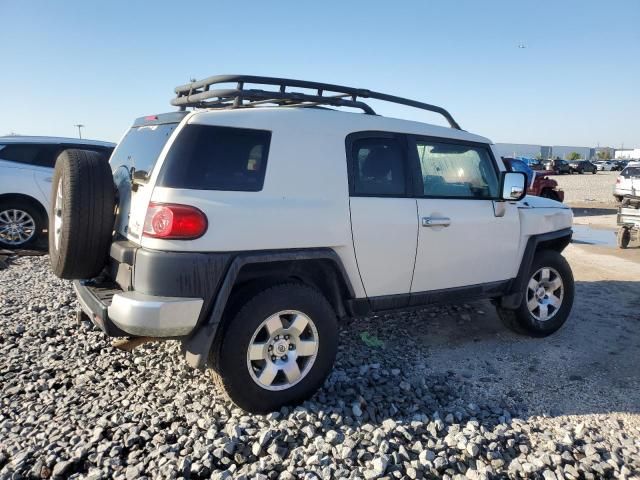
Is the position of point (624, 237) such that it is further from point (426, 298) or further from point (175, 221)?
point (175, 221)

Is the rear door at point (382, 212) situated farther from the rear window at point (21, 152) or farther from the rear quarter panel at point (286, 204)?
the rear window at point (21, 152)

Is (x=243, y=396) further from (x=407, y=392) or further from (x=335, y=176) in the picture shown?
(x=335, y=176)

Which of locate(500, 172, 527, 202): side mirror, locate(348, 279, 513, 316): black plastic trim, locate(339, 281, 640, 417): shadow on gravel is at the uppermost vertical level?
locate(500, 172, 527, 202): side mirror

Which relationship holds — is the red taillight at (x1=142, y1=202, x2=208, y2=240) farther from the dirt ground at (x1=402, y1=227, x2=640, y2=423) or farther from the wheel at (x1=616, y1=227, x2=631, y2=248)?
the wheel at (x1=616, y1=227, x2=631, y2=248)

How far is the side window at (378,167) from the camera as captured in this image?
11.5 feet

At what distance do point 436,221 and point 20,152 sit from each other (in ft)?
22.8

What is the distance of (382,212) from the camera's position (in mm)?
3527

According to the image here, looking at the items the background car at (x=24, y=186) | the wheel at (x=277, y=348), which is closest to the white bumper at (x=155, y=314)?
the wheel at (x=277, y=348)

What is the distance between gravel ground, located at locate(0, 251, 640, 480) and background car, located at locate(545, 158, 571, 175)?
143 feet

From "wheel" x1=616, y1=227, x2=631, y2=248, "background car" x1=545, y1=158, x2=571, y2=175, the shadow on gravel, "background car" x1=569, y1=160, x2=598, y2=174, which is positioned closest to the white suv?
the shadow on gravel

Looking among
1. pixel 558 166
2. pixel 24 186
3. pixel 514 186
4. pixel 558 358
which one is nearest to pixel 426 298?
pixel 514 186

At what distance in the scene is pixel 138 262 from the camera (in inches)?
111

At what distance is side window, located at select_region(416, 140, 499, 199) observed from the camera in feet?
12.9

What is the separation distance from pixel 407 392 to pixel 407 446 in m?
0.64
